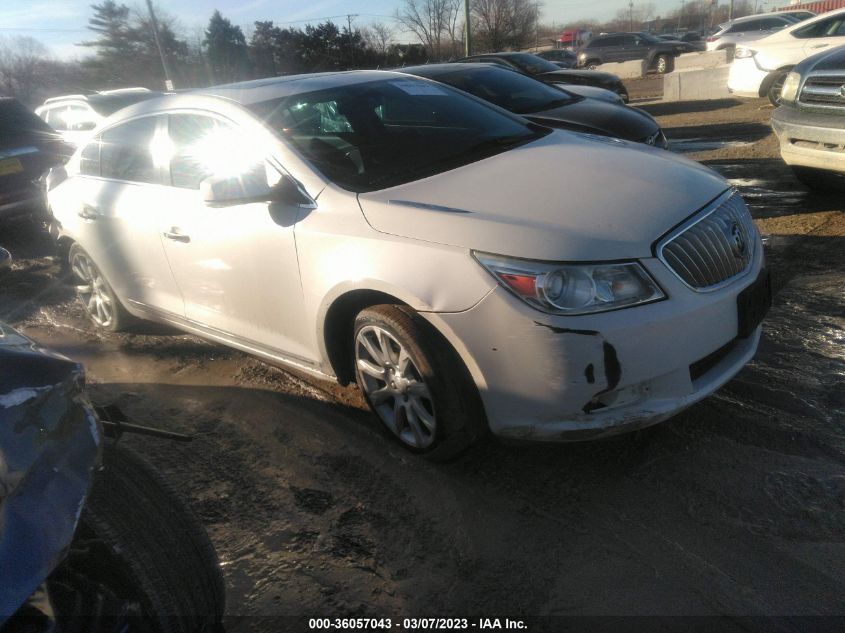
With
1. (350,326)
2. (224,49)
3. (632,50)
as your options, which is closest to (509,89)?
(350,326)

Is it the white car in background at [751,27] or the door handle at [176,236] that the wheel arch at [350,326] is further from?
the white car in background at [751,27]

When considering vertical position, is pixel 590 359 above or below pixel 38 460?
below

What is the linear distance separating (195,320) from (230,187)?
110 cm

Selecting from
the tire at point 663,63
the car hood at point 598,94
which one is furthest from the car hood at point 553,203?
the tire at point 663,63

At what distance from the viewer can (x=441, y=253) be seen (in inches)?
94.7

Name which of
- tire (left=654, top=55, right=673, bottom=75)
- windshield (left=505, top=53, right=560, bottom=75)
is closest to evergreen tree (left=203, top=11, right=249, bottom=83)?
tire (left=654, top=55, right=673, bottom=75)

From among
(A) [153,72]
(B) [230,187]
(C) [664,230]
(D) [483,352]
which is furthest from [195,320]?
(A) [153,72]

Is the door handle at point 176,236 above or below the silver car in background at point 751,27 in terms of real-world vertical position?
above

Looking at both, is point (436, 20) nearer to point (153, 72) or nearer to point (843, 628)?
point (153, 72)

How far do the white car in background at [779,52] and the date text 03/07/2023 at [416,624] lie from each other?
32.2 ft

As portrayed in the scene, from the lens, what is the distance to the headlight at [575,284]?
2258 millimetres

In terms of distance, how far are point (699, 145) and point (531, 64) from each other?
313 cm

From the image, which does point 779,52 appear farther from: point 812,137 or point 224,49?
point 224,49

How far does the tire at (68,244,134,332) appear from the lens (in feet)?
15.0
